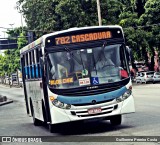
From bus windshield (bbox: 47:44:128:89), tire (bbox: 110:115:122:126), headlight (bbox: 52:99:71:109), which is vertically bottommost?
tire (bbox: 110:115:122:126)

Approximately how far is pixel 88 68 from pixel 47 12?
137 ft

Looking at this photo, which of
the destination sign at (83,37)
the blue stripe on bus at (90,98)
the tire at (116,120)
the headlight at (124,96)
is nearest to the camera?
the blue stripe on bus at (90,98)

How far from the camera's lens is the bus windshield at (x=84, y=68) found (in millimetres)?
13000

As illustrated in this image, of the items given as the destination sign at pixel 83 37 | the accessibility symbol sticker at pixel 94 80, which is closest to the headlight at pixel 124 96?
the accessibility symbol sticker at pixel 94 80

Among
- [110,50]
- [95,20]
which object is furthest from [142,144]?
[95,20]

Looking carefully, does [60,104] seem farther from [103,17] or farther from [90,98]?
[103,17]

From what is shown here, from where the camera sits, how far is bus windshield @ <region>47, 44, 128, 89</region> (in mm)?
13000

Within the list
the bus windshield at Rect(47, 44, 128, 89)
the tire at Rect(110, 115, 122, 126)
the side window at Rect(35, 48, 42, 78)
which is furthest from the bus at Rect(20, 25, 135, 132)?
the tire at Rect(110, 115, 122, 126)

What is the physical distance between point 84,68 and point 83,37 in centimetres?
96

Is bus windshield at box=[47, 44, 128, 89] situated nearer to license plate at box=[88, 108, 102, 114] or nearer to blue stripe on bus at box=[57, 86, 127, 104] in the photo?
blue stripe on bus at box=[57, 86, 127, 104]

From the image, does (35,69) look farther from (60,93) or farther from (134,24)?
(134,24)

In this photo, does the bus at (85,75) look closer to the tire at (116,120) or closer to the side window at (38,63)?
the side window at (38,63)

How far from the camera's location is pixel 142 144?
1009 cm

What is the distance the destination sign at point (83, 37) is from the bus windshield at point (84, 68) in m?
0.27
